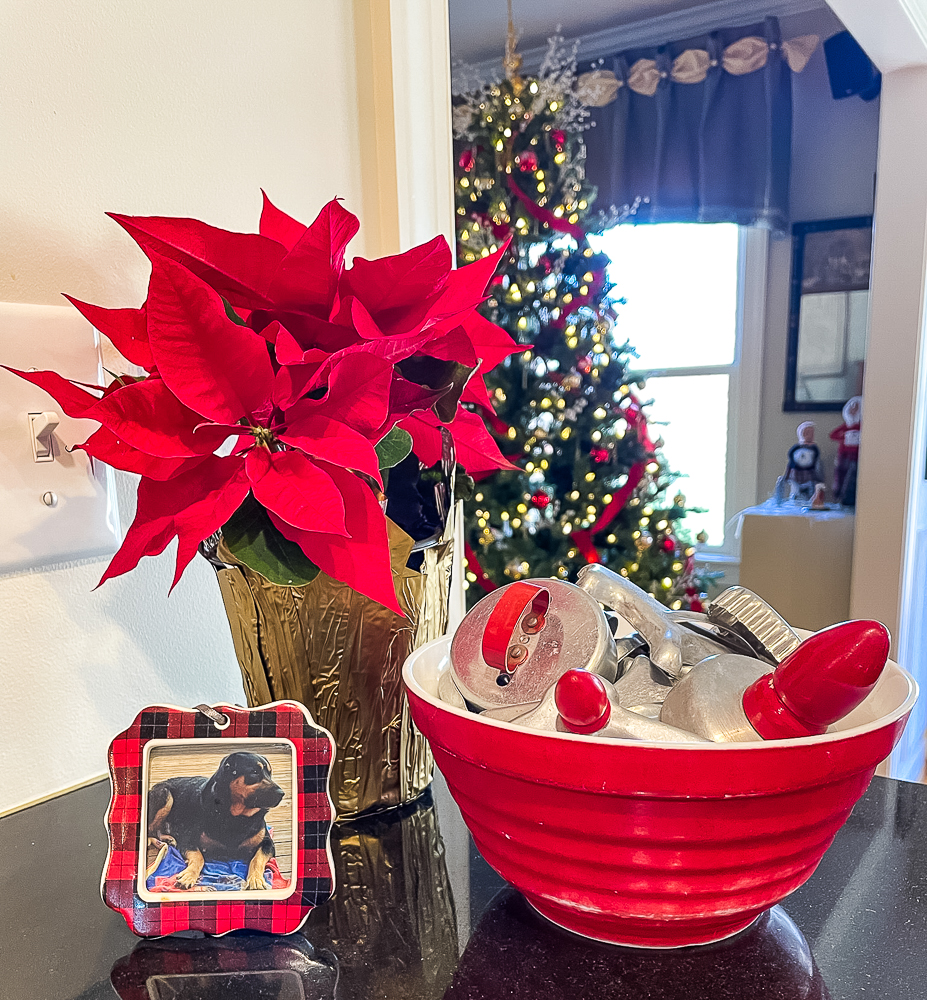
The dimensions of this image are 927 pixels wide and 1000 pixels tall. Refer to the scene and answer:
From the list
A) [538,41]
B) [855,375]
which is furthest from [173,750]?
[538,41]

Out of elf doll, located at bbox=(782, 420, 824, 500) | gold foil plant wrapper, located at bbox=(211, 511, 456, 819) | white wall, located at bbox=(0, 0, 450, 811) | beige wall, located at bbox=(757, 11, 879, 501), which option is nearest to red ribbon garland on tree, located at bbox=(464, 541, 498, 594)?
elf doll, located at bbox=(782, 420, 824, 500)

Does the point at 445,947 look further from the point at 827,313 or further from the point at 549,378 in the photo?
the point at 827,313

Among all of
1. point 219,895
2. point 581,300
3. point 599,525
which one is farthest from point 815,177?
point 219,895

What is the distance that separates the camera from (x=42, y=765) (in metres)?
0.53

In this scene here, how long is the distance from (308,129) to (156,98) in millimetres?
144

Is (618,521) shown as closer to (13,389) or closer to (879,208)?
(879,208)

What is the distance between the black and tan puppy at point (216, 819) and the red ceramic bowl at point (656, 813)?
99 mm

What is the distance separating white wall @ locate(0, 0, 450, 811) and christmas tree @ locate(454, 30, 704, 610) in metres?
1.77

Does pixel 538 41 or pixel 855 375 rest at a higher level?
pixel 538 41

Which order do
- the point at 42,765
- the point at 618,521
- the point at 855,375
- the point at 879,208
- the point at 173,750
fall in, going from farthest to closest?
the point at 855,375 < the point at 618,521 < the point at 879,208 < the point at 42,765 < the point at 173,750

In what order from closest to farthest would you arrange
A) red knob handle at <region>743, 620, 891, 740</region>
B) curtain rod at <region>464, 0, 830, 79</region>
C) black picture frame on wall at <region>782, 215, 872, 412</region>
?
1. red knob handle at <region>743, 620, 891, 740</region>
2. curtain rod at <region>464, 0, 830, 79</region>
3. black picture frame on wall at <region>782, 215, 872, 412</region>

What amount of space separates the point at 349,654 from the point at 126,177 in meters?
0.37

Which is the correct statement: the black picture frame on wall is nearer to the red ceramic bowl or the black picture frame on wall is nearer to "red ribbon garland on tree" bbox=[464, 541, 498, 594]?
"red ribbon garland on tree" bbox=[464, 541, 498, 594]

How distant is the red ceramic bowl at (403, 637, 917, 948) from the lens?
318 millimetres
